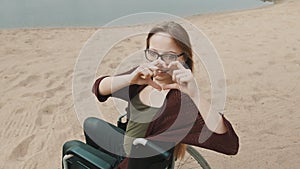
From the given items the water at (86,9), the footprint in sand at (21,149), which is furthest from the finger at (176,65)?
the water at (86,9)

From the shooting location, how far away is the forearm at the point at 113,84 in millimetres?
1694

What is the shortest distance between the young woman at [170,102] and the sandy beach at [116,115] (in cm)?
126

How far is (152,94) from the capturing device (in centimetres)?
163

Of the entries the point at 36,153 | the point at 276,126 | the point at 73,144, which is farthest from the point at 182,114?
the point at 276,126

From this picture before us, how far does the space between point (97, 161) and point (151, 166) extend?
0.27 metres

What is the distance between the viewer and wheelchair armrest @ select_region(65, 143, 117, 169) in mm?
1738

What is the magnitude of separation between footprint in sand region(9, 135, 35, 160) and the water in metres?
5.48

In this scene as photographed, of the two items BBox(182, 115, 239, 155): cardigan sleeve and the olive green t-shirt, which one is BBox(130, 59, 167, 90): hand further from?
BBox(182, 115, 239, 155): cardigan sleeve

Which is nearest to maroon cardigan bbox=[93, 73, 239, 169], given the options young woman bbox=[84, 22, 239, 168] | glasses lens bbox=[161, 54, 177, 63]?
young woman bbox=[84, 22, 239, 168]

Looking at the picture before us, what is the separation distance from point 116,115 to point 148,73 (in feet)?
6.87

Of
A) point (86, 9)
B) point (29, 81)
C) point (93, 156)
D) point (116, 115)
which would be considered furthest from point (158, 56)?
point (86, 9)

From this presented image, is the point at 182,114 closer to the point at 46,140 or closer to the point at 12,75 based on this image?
the point at 46,140

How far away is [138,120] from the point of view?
167 centimetres

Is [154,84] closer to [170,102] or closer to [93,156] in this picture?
[170,102]
